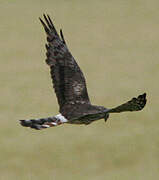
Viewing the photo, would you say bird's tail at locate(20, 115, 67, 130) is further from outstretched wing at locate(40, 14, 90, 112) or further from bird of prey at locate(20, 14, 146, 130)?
outstretched wing at locate(40, 14, 90, 112)

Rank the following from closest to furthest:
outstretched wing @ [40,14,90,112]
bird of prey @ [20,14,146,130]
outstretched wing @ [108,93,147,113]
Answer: outstretched wing @ [108,93,147,113]
bird of prey @ [20,14,146,130]
outstretched wing @ [40,14,90,112]

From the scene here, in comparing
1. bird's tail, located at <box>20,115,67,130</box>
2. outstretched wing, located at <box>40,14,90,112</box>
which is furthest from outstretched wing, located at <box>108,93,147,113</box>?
outstretched wing, located at <box>40,14,90,112</box>

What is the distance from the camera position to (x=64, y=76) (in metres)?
6.89

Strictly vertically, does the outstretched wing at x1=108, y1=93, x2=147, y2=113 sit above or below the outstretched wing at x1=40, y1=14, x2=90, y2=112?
below

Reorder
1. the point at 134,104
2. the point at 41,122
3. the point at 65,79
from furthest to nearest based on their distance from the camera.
Result: 1. the point at 65,79
2. the point at 41,122
3. the point at 134,104

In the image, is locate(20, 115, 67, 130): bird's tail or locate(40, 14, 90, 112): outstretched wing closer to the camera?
locate(20, 115, 67, 130): bird's tail

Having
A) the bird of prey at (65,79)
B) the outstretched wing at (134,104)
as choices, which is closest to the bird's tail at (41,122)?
the bird of prey at (65,79)

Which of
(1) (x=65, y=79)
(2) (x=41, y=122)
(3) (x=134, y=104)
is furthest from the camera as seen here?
(1) (x=65, y=79)

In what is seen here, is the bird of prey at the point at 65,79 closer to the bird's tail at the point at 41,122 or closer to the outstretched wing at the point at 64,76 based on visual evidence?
the outstretched wing at the point at 64,76

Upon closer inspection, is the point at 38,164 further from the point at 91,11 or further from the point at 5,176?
the point at 91,11

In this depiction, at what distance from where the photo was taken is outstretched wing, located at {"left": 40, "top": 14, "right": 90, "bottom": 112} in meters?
6.84

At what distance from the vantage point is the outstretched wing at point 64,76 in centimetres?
684

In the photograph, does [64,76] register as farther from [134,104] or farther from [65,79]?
[134,104]

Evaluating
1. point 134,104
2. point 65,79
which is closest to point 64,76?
point 65,79
